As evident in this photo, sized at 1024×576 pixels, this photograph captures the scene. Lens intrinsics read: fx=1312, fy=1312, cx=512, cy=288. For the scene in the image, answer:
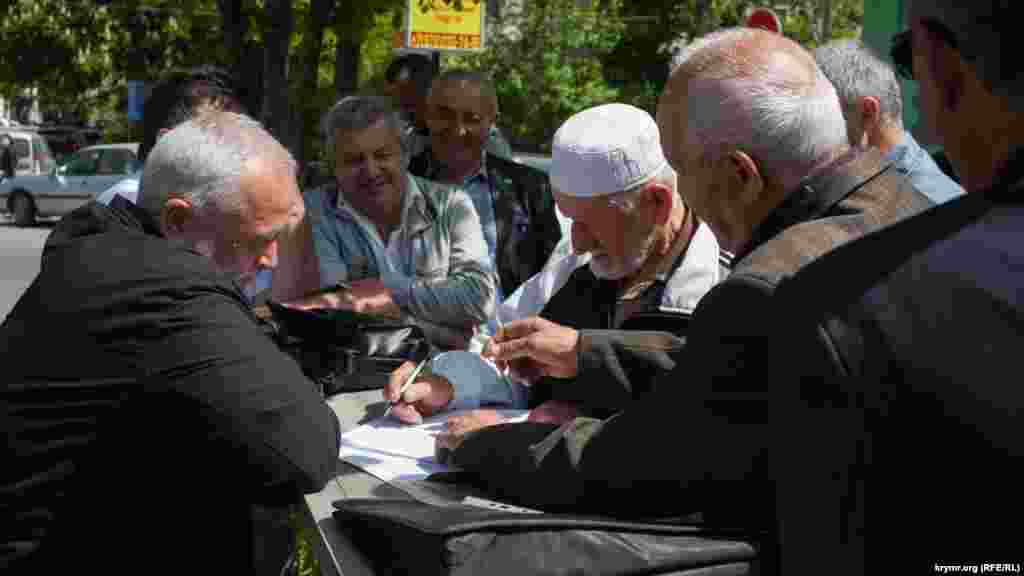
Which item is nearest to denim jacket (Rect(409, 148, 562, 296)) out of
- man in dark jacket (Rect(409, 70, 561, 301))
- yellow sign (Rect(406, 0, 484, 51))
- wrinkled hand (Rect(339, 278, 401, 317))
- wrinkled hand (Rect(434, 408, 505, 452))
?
man in dark jacket (Rect(409, 70, 561, 301))

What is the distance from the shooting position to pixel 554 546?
177 cm

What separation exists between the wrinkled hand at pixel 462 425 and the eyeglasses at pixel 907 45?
1.25 meters

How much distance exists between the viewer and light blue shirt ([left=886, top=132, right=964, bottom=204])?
4.08 m

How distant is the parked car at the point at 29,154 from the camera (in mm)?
30625

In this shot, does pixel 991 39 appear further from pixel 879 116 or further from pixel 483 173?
pixel 483 173

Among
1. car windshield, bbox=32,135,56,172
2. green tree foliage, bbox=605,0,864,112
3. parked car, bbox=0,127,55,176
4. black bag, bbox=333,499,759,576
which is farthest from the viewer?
car windshield, bbox=32,135,56,172

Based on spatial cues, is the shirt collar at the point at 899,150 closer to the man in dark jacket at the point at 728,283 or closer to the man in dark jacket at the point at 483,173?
the man in dark jacket at the point at 483,173

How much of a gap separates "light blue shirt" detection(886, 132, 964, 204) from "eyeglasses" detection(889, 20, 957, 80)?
2.83 metres

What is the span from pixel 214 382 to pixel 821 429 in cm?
156

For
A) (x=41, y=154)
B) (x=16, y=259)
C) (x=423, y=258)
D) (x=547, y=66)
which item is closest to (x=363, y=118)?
(x=423, y=258)

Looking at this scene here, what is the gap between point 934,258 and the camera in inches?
39.3

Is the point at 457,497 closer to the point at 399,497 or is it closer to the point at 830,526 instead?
the point at 399,497

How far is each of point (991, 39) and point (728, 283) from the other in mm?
788

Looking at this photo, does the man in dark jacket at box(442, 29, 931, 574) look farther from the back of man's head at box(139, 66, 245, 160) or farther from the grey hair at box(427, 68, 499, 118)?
the grey hair at box(427, 68, 499, 118)
